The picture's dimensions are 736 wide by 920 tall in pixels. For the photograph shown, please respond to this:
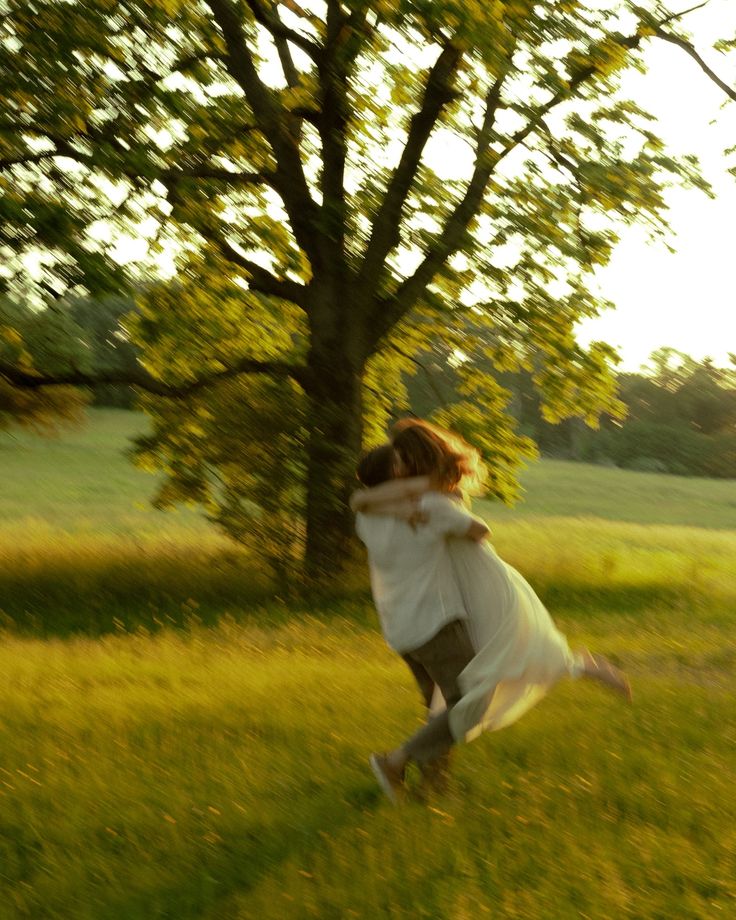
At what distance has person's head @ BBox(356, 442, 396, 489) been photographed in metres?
5.90

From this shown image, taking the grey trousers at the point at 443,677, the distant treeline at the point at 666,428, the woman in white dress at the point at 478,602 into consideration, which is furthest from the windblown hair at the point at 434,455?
the distant treeline at the point at 666,428

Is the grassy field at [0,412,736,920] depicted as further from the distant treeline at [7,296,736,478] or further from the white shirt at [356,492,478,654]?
the distant treeline at [7,296,736,478]

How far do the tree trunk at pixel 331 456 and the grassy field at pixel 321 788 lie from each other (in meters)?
1.81

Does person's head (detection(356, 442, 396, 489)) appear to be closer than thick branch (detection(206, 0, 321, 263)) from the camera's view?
Yes

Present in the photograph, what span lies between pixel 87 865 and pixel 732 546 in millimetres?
26291

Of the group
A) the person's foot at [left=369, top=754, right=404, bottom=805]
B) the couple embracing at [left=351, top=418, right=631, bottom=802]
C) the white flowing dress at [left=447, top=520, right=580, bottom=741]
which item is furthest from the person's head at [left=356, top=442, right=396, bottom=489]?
the person's foot at [left=369, top=754, right=404, bottom=805]

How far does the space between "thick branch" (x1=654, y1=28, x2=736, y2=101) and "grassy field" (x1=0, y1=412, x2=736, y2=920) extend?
278 inches

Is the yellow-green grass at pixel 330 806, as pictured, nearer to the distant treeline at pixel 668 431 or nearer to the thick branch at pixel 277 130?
the thick branch at pixel 277 130

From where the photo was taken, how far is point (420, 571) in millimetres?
5816

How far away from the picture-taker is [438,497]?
5711 millimetres

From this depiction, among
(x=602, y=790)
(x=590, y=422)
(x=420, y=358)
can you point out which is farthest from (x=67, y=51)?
(x=602, y=790)

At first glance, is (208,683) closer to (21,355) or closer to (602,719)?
(602,719)

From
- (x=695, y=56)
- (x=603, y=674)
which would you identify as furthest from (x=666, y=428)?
(x=603, y=674)

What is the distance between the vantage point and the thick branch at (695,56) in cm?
1569
